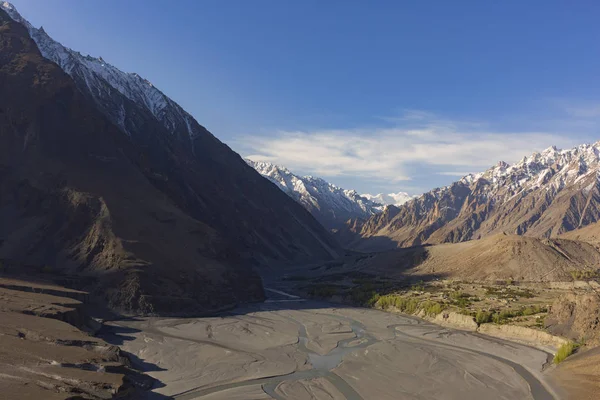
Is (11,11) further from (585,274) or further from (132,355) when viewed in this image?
(585,274)

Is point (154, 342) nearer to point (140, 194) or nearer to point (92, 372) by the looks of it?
point (92, 372)

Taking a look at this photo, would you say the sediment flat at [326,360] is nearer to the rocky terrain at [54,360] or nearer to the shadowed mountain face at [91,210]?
the rocky terrain at [54,360]

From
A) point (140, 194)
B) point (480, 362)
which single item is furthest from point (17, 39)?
point (480, 362)

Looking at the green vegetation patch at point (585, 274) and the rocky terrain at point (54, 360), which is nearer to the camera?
the rocky terrain at point (54, 360)

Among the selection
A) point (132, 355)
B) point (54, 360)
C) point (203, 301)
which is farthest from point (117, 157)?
point (54, 360)

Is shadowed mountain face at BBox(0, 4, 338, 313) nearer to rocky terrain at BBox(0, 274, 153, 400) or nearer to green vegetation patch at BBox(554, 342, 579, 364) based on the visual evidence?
rocky terrain at BBox(0, 274, 153, 400)

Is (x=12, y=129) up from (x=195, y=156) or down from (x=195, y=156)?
down

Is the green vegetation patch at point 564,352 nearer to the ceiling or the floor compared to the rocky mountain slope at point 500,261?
nearer to the floor

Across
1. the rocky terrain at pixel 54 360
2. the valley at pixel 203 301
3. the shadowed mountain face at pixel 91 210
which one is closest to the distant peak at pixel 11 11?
the valley at pixel 203 301
